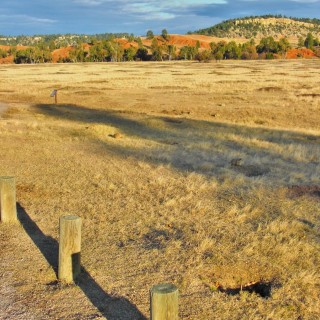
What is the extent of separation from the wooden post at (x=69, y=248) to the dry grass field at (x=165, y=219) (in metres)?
0.18

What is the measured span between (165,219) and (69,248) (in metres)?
3.01

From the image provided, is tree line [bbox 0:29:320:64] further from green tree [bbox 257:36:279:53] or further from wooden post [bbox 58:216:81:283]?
wooden post [bbox 58:216:81:283]

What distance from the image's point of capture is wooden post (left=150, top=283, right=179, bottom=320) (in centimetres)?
434

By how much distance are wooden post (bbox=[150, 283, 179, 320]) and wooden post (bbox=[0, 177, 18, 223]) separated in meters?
4.35

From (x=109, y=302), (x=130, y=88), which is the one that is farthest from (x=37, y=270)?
(x=130, y=88)

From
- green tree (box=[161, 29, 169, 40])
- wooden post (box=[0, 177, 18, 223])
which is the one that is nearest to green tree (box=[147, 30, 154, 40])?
green tree (box=[161, 29, 169, 40])

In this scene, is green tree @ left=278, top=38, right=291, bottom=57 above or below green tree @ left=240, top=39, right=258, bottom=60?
above

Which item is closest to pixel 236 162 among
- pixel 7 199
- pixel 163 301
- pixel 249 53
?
pixel 7 199

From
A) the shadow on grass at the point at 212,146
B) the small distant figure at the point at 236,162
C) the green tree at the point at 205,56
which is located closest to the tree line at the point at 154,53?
the green tree at the point at 205,56

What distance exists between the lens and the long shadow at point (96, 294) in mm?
5586

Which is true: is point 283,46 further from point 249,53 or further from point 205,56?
point 205,56

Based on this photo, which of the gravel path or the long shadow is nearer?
the long shadow

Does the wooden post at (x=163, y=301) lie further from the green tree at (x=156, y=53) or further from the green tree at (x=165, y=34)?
the green tree at (x=165, y=34)

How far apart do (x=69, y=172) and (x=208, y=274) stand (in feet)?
20.7
